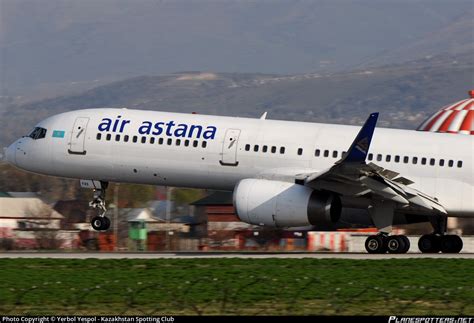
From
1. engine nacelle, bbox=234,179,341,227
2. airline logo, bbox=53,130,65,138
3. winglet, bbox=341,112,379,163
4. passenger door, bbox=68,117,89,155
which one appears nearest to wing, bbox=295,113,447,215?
winglet, bbox=341,112,379,163

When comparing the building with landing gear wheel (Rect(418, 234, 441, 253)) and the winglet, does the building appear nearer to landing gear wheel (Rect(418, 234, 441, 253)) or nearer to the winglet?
landing gear wheel (Rect(418, 234, 441, 253))

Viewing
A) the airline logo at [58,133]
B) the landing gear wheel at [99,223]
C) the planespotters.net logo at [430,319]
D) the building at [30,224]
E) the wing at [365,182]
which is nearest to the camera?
the planespotters.net logo at [430,319]

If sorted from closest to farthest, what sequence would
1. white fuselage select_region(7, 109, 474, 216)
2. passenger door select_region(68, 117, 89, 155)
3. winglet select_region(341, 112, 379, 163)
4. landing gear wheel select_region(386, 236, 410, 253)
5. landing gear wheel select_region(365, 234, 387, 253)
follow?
winglet select_region(341, 112, 379, 163) → landing gear wheel select_region(365, 234, 387, 253) → landing gear wheel select_region(386, 236, 410, 253) → white fuselage select_region(7, 109, 474, 216) → passenger door select_region(68, 117, 89, 155)

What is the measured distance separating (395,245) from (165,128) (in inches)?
393

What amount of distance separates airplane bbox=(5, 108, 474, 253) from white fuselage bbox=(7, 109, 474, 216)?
38mm

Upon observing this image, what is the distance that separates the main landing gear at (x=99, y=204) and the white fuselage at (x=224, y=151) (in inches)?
20.8

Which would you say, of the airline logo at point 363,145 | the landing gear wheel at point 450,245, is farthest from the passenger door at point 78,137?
the landing gear wheel at point 450,245

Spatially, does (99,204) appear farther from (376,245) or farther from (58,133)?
(376,245)

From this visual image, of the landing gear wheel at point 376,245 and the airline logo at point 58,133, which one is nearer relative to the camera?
the landing gear wheel at point 376,245

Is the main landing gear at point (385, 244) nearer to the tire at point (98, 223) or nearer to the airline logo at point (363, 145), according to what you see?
the airline logo at point (363, 145)

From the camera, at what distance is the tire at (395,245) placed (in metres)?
41.0

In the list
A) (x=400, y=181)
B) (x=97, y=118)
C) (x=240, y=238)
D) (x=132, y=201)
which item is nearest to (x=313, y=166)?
(x=400, y=181)

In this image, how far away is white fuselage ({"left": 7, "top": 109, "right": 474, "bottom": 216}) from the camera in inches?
1654

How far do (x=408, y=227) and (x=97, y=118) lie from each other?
3870 cm
